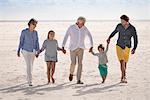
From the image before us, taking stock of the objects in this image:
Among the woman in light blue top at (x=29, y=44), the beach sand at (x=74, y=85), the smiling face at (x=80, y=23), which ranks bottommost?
the beach sand at (x=74, y=85)

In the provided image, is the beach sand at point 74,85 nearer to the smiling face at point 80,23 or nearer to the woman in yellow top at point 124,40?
the woman in yellow top at point 124,40

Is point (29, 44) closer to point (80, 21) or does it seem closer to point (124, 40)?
point (80, 21)

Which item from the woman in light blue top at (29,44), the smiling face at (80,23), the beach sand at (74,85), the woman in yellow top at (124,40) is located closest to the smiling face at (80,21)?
the smiling face at (80,23)

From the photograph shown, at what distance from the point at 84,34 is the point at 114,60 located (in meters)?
6.03

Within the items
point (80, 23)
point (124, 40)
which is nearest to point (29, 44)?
point (80, 23)

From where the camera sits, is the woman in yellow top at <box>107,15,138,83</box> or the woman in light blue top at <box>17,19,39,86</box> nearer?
the woman in light blue top at <box>17,19,39,86</box>

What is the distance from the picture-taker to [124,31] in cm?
1198

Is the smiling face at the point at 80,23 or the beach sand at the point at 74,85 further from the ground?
the smiling face at the point at 80,23

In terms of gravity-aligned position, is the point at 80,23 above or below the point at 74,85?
above

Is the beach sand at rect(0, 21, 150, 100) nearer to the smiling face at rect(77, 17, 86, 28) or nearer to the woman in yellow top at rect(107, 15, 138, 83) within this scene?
the woman in yellow top at rect(107, 15, 138, 83)

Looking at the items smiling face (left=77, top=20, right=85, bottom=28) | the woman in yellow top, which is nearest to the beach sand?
the woman in yellow top

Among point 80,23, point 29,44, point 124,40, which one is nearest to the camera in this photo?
point 29,44

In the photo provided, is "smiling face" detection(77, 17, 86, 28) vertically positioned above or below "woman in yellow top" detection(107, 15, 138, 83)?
above

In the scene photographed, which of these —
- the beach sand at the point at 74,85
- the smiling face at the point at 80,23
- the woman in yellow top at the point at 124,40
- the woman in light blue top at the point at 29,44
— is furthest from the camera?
the woman in yellow top at the point at 124,40
